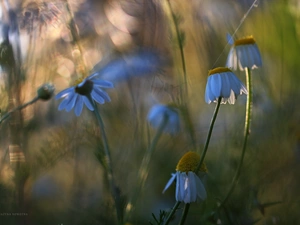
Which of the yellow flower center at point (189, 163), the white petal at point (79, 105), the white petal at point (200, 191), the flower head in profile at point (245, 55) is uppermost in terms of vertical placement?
the flower head in profile at point (245, 55)

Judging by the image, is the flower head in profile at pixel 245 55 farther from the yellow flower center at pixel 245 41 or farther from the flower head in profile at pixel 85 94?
the flower head in profile at pixel 85 94

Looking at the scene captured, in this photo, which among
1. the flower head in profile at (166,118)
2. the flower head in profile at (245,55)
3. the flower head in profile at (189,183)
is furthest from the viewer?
the flower head in profile at (166,118)

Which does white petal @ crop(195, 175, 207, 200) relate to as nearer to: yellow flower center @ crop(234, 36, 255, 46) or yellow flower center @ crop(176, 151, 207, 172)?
yellow flower center @ crop(176, 151, 207, 172)

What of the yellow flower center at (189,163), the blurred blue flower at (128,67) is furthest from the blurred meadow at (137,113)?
the yellow flower center at (189,163)

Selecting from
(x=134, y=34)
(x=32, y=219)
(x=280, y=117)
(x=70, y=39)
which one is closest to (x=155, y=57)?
(x=134, y=34)

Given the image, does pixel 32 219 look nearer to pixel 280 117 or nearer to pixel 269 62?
pixel 280 117

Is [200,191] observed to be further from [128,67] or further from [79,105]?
[128,67]
